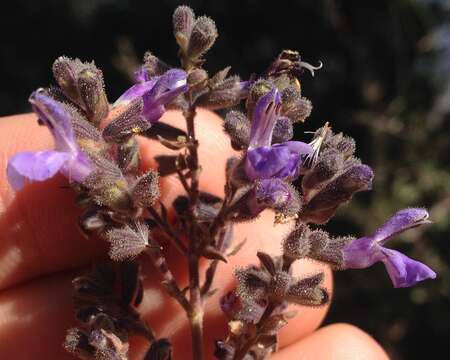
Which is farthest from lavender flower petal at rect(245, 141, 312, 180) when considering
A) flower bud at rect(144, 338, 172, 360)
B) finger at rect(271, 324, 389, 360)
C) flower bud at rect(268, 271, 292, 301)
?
finger at rect(271, 324, 389, 360)

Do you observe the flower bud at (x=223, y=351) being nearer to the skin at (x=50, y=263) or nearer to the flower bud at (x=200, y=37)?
the skin at (x=50, y=263)

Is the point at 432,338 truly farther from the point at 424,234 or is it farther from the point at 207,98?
the point at 207,98

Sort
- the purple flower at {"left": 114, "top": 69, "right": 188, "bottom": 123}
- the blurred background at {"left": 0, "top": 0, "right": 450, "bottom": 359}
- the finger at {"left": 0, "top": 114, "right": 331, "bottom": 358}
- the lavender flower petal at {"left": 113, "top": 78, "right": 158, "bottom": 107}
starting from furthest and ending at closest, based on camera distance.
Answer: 1. the blurred background at {"left": 0, "top": 0, "right": 450, "bottom": 359}
2. the finger at {"left": 0, "top": 114, "right": 331, "bottom": 358}
3. the lavender flower petal at {"left": 113, "top": 78, "right": 158, "bottom": 107}
4. the purple flower at {"left": 114, "top": 69, "right": 188, "bottom": 123}

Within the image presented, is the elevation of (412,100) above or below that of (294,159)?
below

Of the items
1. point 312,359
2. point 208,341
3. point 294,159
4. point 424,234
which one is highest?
point 294,159

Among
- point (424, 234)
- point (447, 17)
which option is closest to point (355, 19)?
point (447, 17)

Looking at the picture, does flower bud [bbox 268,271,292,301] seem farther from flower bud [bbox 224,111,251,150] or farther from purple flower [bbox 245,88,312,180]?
flower bud [bbox 224,111,251,150]
